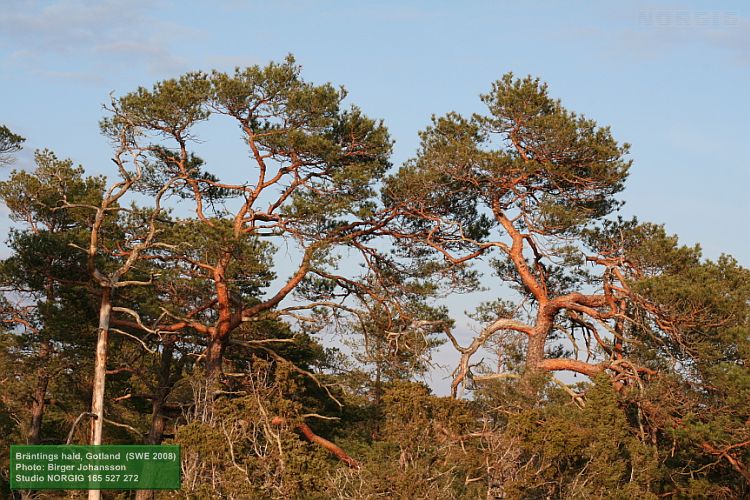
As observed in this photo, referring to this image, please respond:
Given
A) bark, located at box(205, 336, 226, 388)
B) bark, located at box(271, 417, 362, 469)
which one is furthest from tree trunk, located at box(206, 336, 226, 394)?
bark, located at box(271, 417, 362, 469)

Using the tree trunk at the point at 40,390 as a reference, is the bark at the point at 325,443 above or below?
below

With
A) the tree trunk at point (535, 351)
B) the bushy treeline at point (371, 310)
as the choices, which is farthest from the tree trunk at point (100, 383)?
the tree trunk at point (535, 351)

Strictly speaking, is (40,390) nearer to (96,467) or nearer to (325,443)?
(325,443)

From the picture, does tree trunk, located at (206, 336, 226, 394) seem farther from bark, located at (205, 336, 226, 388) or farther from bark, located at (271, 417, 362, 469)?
bark, located at (271, 417, 362, 469)

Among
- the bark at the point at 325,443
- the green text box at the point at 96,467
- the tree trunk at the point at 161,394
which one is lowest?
the green text box at the point at 96,467

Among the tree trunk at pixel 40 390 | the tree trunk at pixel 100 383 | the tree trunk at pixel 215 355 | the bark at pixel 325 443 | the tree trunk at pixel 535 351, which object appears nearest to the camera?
the tree trunk at pixel 100 383

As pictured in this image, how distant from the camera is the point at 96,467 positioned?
1923 cm

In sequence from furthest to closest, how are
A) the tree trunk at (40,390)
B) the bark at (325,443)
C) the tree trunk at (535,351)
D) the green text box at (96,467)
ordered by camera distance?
the tree trunk at (40,390) < the tree trunk at (535,351) < the bark at (325,443) < the green text box at (96,467)

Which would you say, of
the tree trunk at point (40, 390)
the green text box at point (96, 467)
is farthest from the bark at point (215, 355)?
the tree trunk at point (40, 390)

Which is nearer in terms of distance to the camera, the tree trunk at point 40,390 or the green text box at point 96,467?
the green text box at point 96,467

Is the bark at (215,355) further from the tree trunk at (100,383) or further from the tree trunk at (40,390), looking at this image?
the tree trunk at (100,383)

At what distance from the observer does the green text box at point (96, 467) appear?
1962cm

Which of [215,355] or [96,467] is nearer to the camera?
[96,467]

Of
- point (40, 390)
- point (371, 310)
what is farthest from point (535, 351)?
point (40, 390)
